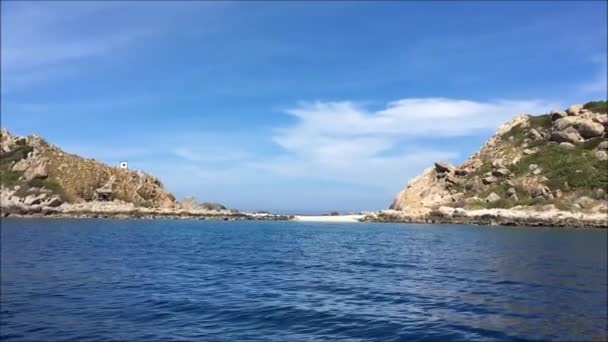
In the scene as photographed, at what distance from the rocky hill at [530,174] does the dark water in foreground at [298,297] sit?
82752mm

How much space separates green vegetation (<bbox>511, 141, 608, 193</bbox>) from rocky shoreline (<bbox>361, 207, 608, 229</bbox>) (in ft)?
42.3

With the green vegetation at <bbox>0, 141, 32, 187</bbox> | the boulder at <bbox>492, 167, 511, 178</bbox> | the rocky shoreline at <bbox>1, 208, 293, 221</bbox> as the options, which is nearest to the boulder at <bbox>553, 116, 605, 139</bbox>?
the boulder at <bbox>492, 167, 511, 178</bbox>

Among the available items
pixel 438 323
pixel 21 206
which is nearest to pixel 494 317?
pixel 438 323

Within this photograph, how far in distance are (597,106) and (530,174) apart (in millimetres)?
42937

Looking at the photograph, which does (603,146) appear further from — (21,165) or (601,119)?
(21,165)

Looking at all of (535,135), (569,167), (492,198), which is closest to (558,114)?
(535,135)

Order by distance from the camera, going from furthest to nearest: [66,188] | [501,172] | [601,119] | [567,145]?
[66,188] < [567,145] < [501,172] < [601,119]

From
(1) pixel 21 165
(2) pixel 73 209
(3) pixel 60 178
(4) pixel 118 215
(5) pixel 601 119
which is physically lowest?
(4) pixel 118 215

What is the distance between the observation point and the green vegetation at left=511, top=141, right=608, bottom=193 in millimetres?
128875

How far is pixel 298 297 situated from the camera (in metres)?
29.9

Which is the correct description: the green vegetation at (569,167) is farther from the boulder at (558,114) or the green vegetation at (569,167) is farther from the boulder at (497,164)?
the boulder at (558,114)

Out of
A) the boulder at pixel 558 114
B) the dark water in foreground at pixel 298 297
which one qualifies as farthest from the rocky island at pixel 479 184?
the dark water in foreground at pixel 298 297

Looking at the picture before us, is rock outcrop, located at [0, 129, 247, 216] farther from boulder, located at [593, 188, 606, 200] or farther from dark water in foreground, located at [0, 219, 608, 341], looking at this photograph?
boulder, located at [593, 188, 606, 200]

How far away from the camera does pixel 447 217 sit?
144 m
